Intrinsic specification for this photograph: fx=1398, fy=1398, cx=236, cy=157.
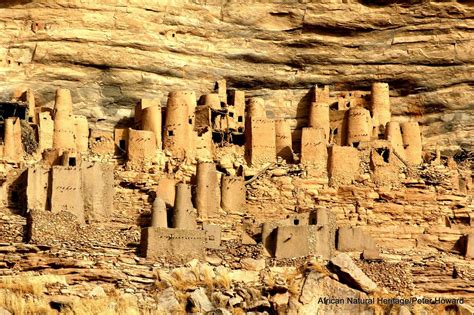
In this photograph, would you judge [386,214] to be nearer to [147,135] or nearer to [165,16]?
[147,135]

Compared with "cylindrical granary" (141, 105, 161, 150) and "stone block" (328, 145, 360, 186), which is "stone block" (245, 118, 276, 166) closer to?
"stone block" (328, 145, 360, 186)

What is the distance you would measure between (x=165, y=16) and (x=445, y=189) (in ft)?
36.0

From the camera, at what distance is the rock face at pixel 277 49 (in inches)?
1773

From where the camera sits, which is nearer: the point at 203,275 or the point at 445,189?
the point at 203,275

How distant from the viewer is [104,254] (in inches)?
1328

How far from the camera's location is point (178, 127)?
141ft

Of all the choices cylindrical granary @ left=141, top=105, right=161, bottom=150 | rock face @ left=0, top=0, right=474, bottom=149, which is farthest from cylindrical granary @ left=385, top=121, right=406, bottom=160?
cylindrical granary @ left=141, top=105, right=161, bottom=150

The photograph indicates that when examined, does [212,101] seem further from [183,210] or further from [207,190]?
[183,210]

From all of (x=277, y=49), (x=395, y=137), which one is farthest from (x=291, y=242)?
(x=277, y=49)

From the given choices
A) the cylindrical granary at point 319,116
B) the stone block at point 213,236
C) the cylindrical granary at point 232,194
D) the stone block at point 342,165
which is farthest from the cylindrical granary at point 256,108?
the stone block at point 213,236

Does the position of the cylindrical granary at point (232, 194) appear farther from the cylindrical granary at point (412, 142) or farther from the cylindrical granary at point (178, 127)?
the cylindrical granary at point (412, 142)

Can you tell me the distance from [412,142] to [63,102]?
446 inches

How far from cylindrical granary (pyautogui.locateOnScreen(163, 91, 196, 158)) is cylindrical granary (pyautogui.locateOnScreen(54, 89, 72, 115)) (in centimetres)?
303

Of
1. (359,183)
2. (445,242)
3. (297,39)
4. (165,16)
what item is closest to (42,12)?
(165,16)
